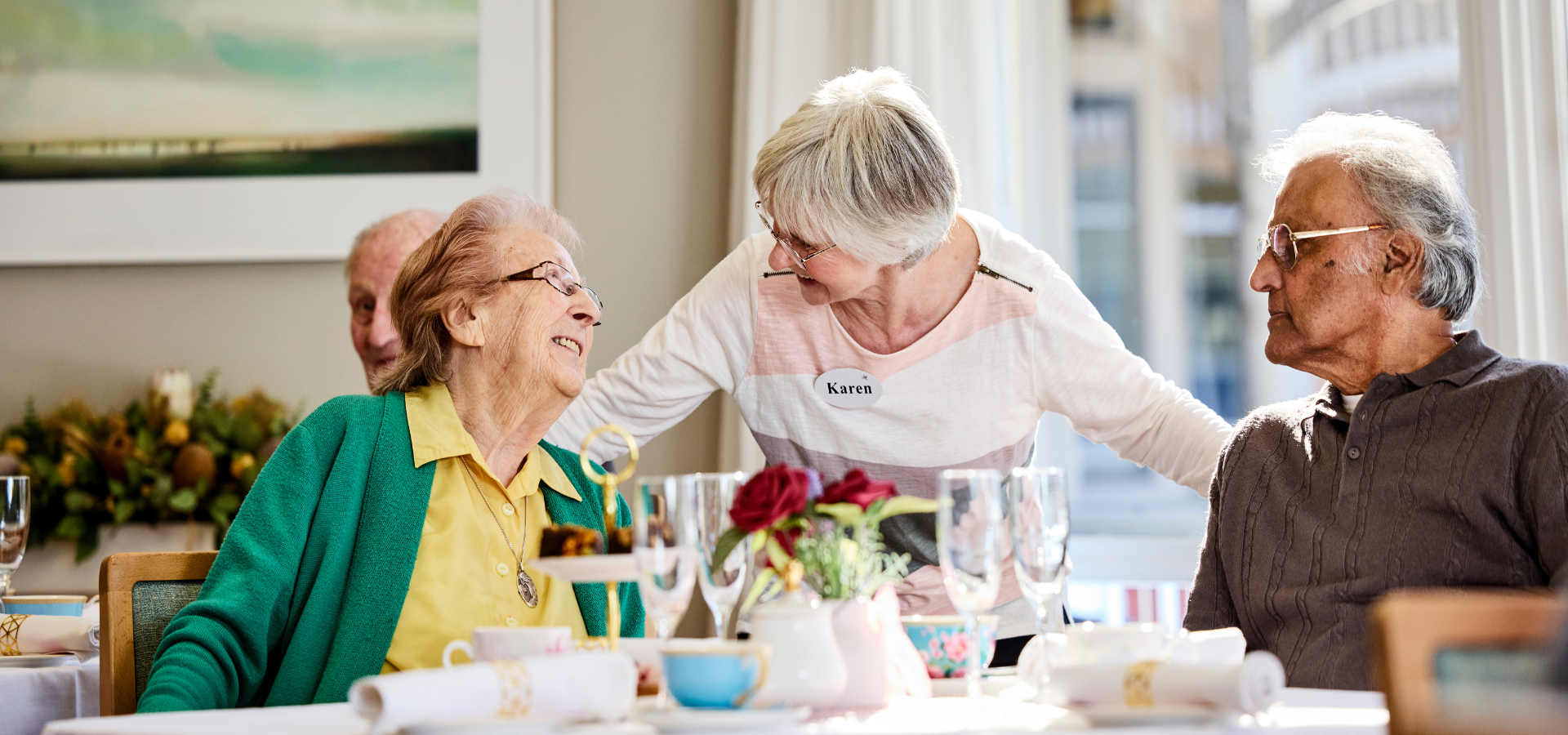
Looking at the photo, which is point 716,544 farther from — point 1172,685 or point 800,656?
point 1172,685

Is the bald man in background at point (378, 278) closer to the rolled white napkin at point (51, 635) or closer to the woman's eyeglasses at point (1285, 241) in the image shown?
the rolled white napkin at point (51, 635)

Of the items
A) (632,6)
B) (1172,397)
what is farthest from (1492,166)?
(632,6)

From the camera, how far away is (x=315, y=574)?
164 centimetres

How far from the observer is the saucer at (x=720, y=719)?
1.01 metres

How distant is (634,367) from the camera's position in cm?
233

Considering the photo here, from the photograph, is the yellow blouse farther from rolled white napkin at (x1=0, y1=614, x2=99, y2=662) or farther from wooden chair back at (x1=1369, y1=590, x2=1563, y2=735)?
wooden chair back at (x1=1369, y1=590, x2=1563, y2=735)

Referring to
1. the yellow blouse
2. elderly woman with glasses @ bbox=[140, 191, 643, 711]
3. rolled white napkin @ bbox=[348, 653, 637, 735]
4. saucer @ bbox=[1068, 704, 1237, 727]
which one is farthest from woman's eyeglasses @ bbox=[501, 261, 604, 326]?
saucer @ bbox=[1068, 704, 1237, 727]

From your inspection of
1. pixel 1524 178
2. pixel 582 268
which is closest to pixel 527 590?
pixel 582 268

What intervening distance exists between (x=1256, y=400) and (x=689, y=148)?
A: 64.3 inches

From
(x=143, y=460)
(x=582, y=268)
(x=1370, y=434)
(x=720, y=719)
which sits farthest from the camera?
(x=582, y=268)

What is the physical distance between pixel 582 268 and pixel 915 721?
2.42 meters

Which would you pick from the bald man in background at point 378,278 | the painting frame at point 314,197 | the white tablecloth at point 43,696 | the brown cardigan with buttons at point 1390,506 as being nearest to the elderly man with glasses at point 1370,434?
the brown cardigan with buttons at point 1390,506

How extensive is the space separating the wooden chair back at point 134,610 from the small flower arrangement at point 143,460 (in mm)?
1468

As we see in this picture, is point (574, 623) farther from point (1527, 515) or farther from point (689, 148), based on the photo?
point (689, 148)
